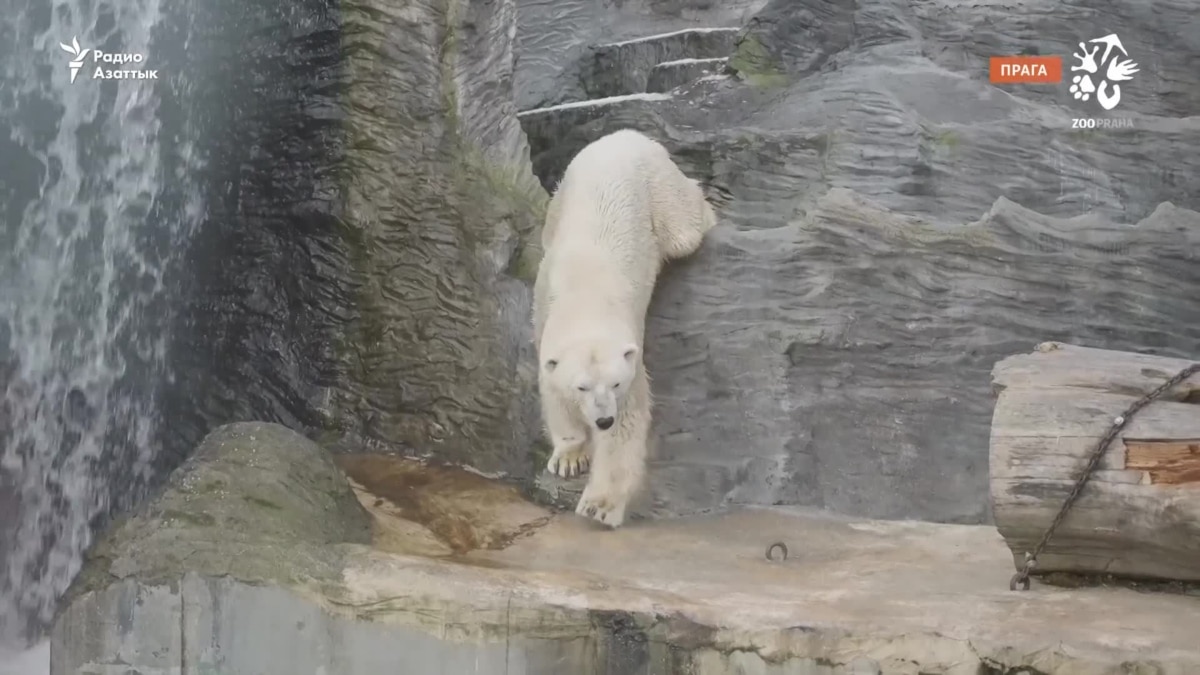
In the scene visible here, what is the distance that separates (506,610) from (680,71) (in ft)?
11.5

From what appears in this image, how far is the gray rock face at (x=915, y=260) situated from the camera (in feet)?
17.1

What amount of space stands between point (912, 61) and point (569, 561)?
3050mm

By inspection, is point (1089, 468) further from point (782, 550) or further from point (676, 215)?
point (676, 215)

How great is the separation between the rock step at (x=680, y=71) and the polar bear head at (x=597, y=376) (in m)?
1.90

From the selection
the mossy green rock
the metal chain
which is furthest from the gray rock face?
the mossy green rock

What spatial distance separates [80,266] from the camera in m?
6.20

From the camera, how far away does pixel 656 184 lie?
18.4 ft

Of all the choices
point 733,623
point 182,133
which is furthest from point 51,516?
point 733,623

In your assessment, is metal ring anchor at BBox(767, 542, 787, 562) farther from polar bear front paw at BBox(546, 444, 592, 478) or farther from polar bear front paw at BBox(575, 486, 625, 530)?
polar bear front paw at BBox(546, 444, 592, 478)

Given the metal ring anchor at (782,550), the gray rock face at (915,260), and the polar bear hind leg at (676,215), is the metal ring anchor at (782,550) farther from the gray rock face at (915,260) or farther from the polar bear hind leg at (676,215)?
the polar bear hind leg at (676,215)

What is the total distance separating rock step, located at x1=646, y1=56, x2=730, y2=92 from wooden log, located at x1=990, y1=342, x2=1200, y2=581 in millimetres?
2773

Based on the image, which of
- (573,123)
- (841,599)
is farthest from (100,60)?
(841,599)

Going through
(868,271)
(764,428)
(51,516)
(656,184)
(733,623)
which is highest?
(656,184)

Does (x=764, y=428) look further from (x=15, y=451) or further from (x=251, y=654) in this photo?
(x=15, y=451)
